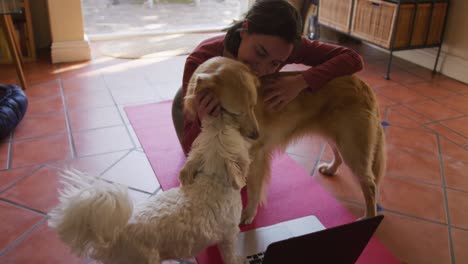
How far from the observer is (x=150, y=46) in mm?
4055

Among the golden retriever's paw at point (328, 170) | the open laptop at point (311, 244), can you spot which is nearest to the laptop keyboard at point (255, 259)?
the open laptop at point (311, 244)

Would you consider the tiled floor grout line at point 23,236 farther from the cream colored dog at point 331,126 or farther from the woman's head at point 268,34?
the woman's head at point 268,34

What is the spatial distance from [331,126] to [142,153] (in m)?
1.12

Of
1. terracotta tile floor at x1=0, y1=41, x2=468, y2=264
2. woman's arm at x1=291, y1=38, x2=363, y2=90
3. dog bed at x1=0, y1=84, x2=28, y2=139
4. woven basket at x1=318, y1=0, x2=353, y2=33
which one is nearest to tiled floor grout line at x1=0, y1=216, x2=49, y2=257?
terracotta tile floor at x1=0, y1=41, x2=468, y2=264

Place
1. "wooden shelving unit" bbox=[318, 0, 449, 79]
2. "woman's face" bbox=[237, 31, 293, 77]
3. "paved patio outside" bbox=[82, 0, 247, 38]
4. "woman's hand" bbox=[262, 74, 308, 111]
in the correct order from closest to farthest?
"woman's face" bbox=[237, 31, 293, 77] → "woman's hand" bbox=[262, 74, 308, 111] → "wooden shelving unit" bbox=[318, 0, 449, 79] → "paved patio outside" bbox=[82, 0, 247, 38]

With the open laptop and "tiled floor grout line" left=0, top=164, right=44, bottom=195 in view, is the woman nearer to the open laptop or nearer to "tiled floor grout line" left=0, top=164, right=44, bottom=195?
the open laptop

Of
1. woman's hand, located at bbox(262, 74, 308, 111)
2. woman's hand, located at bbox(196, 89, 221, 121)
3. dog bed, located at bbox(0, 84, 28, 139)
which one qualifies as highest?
woman's hand, located at bbox(196, 89, 221, 121)

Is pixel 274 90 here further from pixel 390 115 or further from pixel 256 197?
pixel 390 115


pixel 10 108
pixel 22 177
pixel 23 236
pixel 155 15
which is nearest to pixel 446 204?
pixel 23 236

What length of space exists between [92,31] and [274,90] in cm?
346

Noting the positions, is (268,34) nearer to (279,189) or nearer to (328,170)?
(279,189)

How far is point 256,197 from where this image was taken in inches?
66.8

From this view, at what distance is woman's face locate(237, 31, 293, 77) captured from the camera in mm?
1384

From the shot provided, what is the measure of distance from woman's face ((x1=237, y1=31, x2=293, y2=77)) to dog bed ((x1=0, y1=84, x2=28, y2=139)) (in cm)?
160
